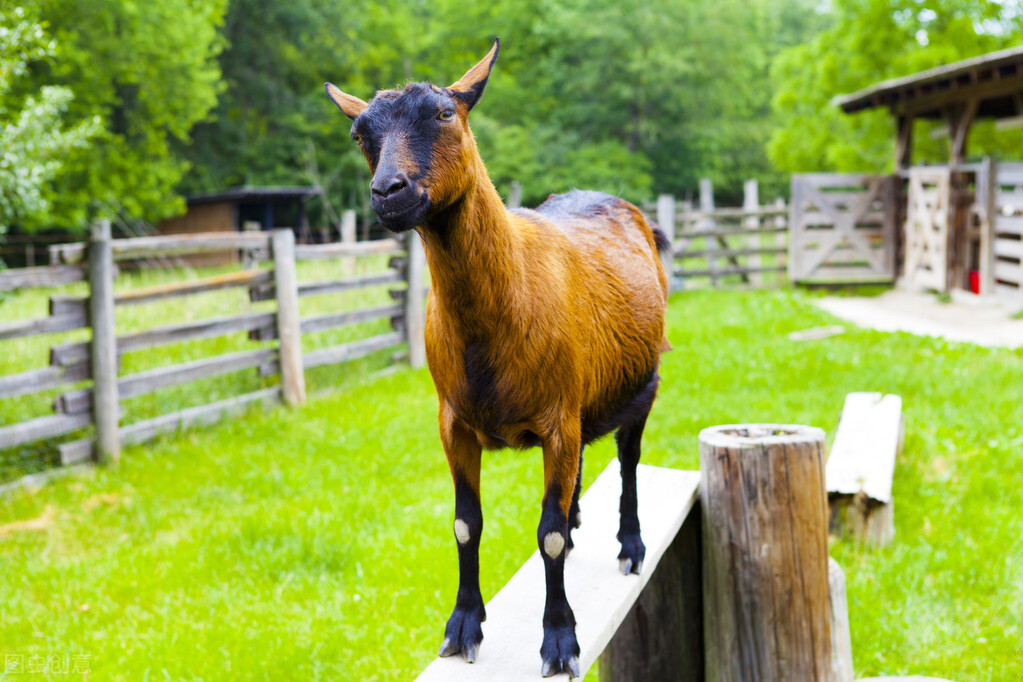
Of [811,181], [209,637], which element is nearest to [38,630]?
[209,637]

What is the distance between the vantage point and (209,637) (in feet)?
12.3

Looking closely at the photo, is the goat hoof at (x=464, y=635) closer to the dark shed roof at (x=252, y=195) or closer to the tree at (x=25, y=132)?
the tree at (x=25, y=132)

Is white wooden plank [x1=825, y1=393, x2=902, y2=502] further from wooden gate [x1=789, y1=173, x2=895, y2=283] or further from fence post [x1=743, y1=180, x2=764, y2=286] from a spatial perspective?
fence post [x1=743, y1=180, x2=764, y2=286]

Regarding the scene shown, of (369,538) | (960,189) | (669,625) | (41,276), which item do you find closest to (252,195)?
(960,189)

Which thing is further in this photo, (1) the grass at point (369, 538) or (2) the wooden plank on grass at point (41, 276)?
(2) the wooden plank on grass at point (41, 276)

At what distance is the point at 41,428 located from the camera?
5996 millimetres

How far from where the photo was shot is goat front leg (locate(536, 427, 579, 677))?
2.30 meters

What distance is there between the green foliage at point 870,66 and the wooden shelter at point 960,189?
10.7 feet

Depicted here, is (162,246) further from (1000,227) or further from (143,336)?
(1000,227)

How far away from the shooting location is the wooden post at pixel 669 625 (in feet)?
10.7

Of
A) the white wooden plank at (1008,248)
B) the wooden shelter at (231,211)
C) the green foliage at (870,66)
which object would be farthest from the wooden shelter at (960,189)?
the wooden shelter at (231,211)

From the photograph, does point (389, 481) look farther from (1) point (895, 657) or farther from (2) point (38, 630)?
(1) point (895, 657)

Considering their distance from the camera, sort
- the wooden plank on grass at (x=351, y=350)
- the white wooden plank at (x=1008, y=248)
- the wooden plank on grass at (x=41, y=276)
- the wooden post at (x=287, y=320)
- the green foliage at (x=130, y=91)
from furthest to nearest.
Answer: the green foliage at (x=130, y=91), the white wooden plank at (x=1008, y=248), the wooden plank on grass at (x=351, y=350), the wooden post at (x=287, y=320), the wooden plank on grass at (x=41, y=276)

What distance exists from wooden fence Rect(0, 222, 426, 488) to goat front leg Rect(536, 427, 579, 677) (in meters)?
4.88
